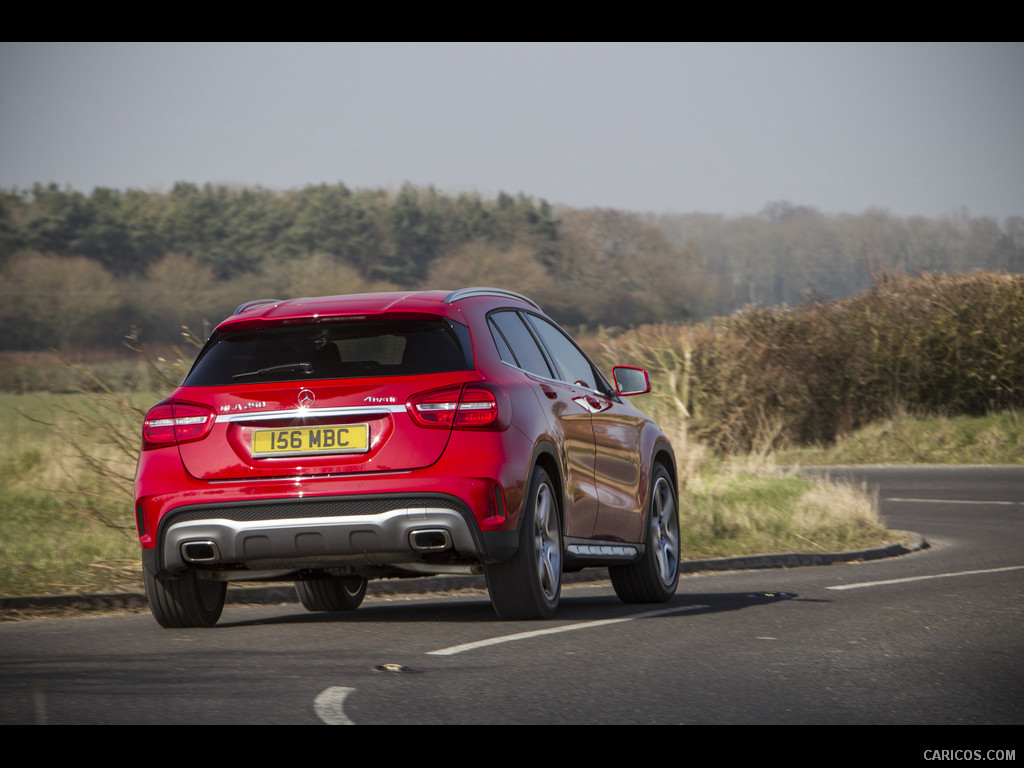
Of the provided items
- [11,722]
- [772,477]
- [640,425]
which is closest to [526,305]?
[640,425]

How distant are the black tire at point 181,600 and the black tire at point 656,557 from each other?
2.91 metres

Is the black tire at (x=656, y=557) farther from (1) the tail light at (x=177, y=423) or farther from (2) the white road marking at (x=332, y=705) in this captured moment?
(2) the white road marking at (x=332, y=705)

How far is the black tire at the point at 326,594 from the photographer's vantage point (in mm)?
9977

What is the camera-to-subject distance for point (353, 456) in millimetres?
7574

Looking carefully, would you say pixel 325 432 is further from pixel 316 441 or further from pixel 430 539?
pixel 430 539

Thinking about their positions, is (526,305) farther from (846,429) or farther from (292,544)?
(846,429)

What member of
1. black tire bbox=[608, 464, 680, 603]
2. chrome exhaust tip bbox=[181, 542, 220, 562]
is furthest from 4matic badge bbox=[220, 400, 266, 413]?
black tire bbox=[608, 464, 680, 603]

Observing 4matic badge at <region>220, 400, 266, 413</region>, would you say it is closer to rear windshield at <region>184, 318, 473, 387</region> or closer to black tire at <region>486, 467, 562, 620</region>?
rear windshield at <region>184, 318, 473, 387</region>

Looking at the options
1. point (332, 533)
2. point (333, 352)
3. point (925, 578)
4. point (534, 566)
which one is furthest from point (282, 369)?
point (925, 578)

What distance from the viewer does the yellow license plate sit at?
7582 mm

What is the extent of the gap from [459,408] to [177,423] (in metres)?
1.55

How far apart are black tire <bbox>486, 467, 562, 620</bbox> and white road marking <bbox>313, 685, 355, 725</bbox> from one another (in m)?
1.90

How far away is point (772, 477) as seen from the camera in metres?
22.6
